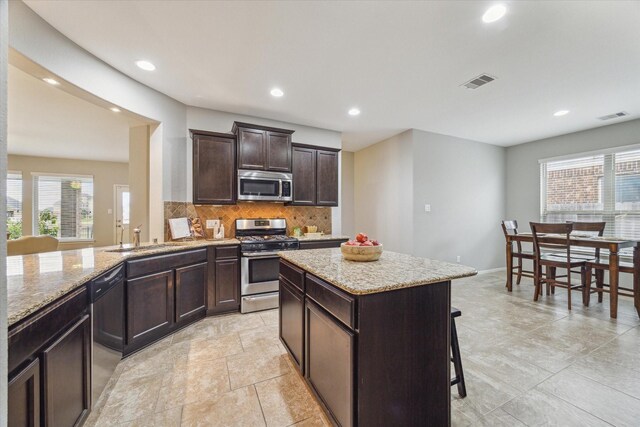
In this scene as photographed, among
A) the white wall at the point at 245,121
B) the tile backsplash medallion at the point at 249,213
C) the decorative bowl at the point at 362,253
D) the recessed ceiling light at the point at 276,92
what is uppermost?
the recessed ceiling light at the point at 276,92

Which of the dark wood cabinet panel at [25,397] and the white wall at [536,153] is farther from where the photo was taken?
the white wall at [536,153]

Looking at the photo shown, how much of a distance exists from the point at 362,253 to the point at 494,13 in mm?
1975

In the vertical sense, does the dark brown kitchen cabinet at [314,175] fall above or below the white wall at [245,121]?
below

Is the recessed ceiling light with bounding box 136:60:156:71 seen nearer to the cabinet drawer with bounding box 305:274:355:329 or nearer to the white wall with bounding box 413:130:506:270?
the cabinet drawer with bounding box 305:274:355:329

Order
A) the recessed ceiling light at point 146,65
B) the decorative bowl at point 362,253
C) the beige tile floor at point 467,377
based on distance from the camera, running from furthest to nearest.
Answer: the recessed ceiling light at point 146,65 < the decorative bowl at point 362,253 < the beige tile floor at point 467,377

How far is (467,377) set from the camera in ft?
6.43

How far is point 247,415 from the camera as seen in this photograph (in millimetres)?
1605

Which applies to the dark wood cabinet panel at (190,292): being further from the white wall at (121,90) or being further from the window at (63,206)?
the window at (63,206)

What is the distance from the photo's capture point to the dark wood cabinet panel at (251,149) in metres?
3.42

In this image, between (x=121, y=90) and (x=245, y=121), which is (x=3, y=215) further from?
(x=245, y=121)

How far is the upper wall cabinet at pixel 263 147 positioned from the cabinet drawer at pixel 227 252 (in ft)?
3.48

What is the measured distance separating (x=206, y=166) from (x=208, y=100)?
0.85 meters

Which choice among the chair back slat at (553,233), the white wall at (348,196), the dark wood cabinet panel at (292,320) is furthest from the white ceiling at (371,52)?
the white wall at (348,196)

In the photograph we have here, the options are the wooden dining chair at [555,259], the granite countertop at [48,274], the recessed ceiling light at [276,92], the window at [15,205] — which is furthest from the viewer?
the window at [15,205]
